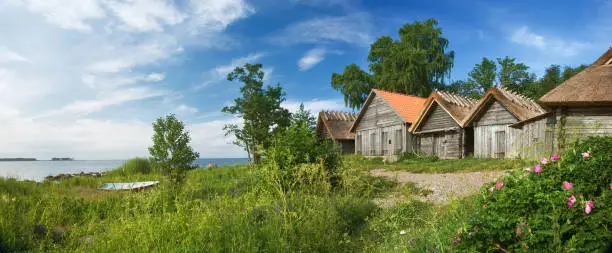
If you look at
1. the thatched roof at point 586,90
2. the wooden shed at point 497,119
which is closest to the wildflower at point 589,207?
the thatched roof at point 586,90

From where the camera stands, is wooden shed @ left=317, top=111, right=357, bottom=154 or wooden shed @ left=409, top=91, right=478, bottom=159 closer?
wooden shed @ left=409, top=91, right=478, bottom=159

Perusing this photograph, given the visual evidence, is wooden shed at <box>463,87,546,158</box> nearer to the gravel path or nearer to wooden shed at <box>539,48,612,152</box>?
wooden shed at <box>539,48,612,152</box>

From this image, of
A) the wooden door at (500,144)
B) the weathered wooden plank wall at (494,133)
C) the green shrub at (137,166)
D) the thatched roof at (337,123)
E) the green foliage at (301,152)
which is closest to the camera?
the green foliage at (301,152)

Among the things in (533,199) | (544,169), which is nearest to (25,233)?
(533,199)

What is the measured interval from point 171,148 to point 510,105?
603 inches

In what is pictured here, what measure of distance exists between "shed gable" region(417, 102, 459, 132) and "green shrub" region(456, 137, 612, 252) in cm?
1647

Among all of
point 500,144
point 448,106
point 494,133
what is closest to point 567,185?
point 500,144

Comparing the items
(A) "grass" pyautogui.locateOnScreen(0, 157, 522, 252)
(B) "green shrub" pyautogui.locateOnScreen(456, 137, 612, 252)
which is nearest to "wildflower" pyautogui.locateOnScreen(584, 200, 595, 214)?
(B) "green shrub" pyautogui.locateOnScreen(456, 137, 612, 252)

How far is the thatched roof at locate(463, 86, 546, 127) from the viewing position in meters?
Answer: 15.6

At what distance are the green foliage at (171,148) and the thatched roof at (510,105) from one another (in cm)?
1444

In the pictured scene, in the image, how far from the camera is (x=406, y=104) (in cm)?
2211

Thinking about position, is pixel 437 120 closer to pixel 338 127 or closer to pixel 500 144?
pixel 500 144

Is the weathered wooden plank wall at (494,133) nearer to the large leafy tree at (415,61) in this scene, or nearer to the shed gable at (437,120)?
the shed gable at (437,120)

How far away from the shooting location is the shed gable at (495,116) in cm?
1616
